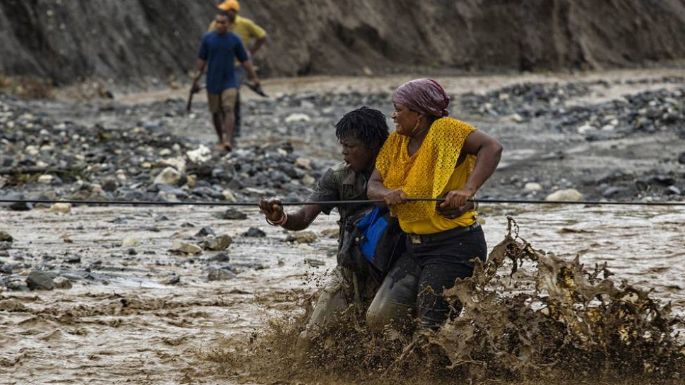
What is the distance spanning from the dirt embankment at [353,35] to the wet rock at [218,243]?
45.2 feet

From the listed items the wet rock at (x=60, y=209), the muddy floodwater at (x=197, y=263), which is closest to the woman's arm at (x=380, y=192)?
the muddy floodwater at (x=197, y=263)

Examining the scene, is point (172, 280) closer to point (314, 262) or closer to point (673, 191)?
point (314, 262)

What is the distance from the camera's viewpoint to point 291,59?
85.4 ft

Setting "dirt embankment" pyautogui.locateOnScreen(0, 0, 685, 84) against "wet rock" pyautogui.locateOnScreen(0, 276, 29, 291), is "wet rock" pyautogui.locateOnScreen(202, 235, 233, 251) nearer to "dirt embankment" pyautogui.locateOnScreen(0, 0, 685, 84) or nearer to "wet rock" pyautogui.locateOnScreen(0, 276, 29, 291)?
"wet rock" pyautogui.locateOnScreen(0, 276, 29, 291)

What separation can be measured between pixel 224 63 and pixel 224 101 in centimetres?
44

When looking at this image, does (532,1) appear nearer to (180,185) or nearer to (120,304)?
(180,185)

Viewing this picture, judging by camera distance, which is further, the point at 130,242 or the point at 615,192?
the point at 615,192

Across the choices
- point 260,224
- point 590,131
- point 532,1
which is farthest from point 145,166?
point 532,1

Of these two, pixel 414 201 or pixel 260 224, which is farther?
pixel 260 224

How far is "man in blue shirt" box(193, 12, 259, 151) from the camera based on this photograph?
531 inches

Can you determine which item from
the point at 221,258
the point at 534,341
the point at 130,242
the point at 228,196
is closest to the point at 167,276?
the point at 221,258

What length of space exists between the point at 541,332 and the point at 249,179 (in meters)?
6.99

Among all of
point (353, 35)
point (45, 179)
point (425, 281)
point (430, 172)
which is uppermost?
point (430, 172)

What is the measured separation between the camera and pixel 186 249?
8.41 metres
